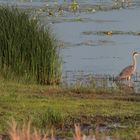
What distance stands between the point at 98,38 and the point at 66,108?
587 inches

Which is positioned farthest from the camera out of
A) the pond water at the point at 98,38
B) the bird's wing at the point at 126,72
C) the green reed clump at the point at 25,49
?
the pond water at the point at 98,38

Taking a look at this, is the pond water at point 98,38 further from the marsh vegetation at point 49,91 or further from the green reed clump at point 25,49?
the green reed clump at point 25,49

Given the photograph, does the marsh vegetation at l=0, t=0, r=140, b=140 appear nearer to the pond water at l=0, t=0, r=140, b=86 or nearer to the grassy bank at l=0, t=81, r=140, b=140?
the grassy bank at l=0, t=81, r=140, b=140

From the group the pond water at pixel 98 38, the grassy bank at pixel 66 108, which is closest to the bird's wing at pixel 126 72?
the pond water at pixel 98 38

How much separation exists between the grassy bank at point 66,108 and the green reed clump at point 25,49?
1.03 m

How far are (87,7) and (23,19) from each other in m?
24.7

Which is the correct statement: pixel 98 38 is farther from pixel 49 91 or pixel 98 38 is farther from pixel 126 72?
pixel 49 91

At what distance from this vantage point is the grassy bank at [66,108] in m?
9.23

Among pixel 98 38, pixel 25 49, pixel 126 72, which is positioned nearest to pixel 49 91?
pixel 25 49

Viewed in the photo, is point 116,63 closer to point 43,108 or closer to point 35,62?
point 35,62

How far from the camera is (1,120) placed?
377 inches

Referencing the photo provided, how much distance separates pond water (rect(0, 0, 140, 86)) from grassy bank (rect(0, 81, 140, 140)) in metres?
5.36

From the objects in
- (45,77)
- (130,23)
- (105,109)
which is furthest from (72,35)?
(105,109)

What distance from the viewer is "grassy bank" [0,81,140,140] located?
9227 millimetres
